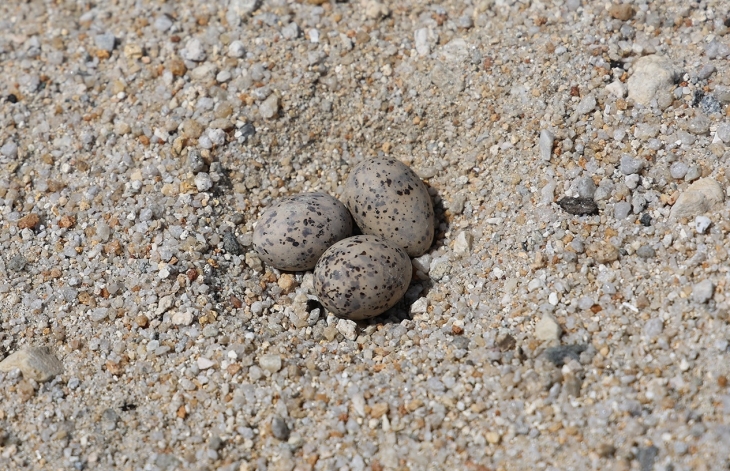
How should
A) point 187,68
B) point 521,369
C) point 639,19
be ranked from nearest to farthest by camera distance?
1. point 521,369
2. point 639,19
3. point 187,68

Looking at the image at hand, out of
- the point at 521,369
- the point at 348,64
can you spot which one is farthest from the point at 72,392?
the point at 348,64

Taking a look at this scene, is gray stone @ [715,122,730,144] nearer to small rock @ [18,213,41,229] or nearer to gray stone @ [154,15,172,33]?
gray stone @ [154,15,172,33]

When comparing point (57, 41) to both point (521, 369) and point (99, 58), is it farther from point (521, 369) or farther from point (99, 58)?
point (521, 369)

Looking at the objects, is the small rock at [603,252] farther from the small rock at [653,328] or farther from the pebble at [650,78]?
the pebble at [650,78]

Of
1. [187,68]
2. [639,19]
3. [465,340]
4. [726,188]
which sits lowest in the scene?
[465,340]

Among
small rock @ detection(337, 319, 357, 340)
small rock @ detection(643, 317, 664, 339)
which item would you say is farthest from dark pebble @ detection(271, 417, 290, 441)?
small rock @ detection(643, 317, 664, 339)

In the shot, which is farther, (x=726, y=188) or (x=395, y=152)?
(x=395, y=152)

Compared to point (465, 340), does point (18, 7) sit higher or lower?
higher
